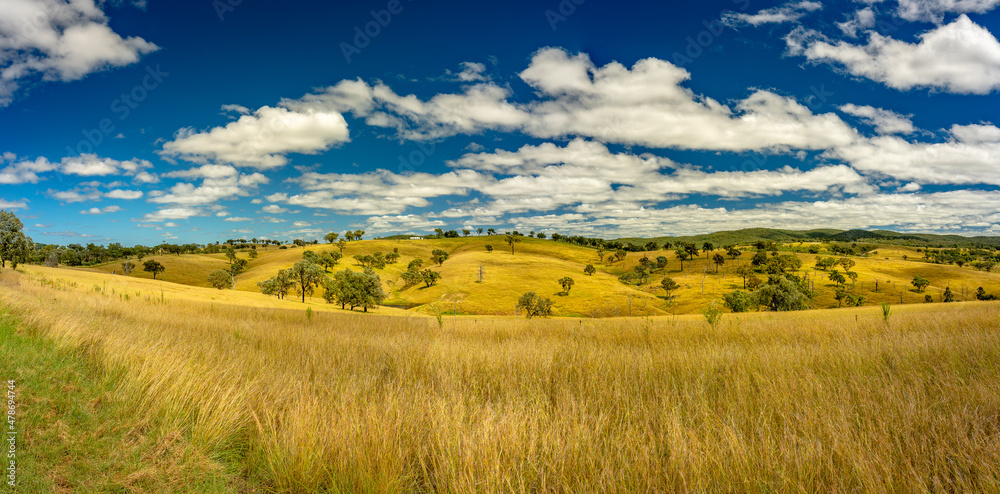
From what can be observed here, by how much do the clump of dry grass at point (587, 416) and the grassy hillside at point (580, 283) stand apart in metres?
73.4

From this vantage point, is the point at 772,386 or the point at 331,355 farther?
the point at 331,355

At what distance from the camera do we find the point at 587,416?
4.37 meters

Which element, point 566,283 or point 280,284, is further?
point 566,283

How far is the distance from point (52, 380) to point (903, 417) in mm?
9237

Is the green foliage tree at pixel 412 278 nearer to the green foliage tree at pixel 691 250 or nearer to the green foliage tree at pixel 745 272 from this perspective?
the green foliage tree at pixel 745 272

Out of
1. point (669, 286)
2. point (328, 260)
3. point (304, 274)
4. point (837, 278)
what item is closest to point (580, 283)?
point (669, 286)

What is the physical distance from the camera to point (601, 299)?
314ft

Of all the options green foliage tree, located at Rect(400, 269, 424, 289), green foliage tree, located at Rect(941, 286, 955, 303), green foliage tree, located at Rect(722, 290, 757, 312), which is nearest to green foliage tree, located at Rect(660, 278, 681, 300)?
green foliage tree, located at Rect(722, 290, 757, 312)

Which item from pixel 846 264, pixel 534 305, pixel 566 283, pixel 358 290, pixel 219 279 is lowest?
pixel 846 264

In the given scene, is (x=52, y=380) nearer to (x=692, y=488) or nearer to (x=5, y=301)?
(x=692, y=488)

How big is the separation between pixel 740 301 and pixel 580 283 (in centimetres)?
3800

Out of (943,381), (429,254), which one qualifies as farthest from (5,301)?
(429,254)

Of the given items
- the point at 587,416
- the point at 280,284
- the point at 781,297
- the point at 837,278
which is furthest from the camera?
the point at 837,278

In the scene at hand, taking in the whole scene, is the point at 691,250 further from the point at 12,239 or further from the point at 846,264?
the point at 12,239
